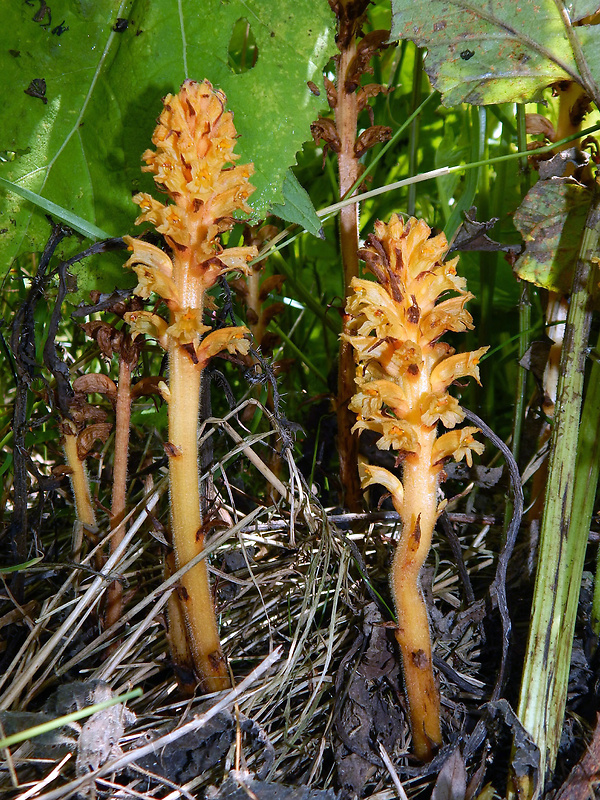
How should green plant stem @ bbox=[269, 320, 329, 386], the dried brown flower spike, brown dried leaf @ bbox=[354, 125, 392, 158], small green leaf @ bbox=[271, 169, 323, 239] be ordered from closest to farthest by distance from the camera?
1. the dried brown flower spike
2. small green leaf @ bbox=[271, 169, 323, 239]
3. brown dried leaf @ bbox=[354, 125, 392, 158]
4. green plant stem @ bbox=[269, 320, 329, 386]

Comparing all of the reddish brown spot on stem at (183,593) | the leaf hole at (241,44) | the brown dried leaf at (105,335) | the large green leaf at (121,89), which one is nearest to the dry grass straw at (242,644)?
the reddish brown spot on stem at (183,593)

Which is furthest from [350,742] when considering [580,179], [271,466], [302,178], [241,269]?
[302,178]

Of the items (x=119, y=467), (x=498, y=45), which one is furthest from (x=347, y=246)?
(x=119, y=467)

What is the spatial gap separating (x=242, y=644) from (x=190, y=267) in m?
0.80

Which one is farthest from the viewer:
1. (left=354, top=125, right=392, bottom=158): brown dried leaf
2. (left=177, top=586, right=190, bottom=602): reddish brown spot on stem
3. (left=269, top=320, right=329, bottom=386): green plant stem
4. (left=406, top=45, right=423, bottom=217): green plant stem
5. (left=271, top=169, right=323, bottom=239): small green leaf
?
(left=269, top=320, right=329, bottom=386): green plant stem

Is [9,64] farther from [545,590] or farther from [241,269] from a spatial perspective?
[545,590]

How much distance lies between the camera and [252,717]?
3.92 feet

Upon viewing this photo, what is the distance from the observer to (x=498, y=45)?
123 centimetres

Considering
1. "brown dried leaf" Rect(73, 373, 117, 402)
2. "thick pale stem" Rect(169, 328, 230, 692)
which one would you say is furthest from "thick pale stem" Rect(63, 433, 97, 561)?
"thick pale stem" Rect(169, 328, 230, 692)

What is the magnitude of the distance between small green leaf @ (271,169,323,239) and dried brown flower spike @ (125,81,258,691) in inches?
7.3

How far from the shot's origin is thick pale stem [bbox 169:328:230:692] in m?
1.12

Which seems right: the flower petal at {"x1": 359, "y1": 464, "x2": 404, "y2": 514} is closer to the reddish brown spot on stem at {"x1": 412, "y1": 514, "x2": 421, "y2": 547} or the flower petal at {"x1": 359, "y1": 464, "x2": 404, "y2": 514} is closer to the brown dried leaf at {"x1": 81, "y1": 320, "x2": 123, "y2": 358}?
the reddish brown spot on stem at {"x1": 412, "y1": 514, "x2": 421, "y2": 547}

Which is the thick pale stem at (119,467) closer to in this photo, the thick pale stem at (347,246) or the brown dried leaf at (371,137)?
the thick pale stem at (347,246)

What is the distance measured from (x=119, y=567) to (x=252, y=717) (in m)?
0.40
